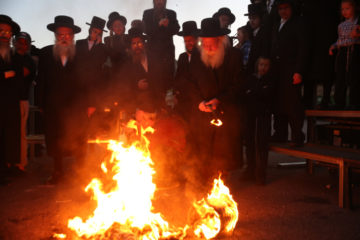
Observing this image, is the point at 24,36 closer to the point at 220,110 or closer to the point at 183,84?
the point at 183,84

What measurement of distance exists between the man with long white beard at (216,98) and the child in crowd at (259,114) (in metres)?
0.44

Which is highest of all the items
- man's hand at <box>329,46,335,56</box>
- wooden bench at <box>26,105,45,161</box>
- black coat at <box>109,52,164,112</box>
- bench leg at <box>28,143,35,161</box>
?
man's hand at <box>329,46,335,56</box>

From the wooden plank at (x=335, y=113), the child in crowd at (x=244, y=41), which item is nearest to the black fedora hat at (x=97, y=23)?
the child in crowd at (x=244, y=41)

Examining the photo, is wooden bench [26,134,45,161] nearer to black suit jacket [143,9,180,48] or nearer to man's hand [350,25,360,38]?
black suit jacket [143,9,180,48]

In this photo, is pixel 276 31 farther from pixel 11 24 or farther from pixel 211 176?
pixel 11 24

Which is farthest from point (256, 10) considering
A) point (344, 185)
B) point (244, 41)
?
point (344, 185)

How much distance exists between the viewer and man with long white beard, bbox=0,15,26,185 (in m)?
6.59

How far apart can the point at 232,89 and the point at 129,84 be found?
91.2 inches

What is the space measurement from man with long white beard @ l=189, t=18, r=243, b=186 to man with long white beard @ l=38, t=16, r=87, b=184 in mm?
2316

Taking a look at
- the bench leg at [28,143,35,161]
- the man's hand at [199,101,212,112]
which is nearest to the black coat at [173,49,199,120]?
the man's hand at [199,101,212,112]

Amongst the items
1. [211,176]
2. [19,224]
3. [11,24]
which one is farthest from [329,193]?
[11,24]

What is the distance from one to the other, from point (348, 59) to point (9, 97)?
6241 millimetres

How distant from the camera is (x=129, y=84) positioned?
7.16 m

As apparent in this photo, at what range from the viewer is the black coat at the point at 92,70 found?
6746mm
